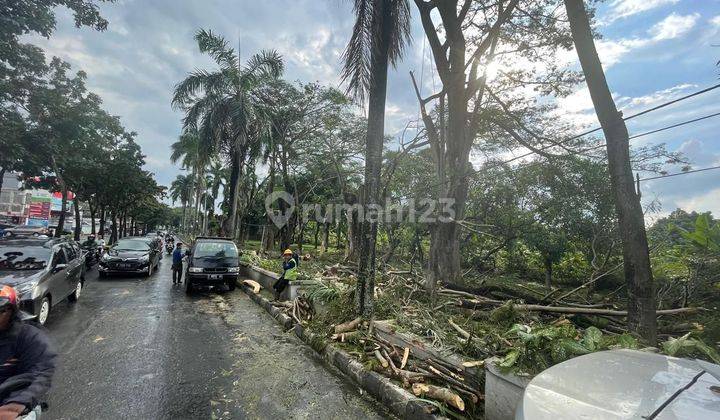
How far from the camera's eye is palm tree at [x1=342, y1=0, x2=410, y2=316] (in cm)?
689

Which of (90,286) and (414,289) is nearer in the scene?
(414,289)

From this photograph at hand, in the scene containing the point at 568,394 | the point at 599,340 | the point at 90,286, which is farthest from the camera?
the point at 90,286

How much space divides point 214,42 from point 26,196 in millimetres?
64049

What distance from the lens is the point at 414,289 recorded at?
333 inches

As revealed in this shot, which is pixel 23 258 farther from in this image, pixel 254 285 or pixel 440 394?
pixel 440 394

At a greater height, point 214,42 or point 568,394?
point 214,42

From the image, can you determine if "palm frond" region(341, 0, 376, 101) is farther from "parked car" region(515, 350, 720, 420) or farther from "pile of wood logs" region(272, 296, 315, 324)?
"parked car" region(515, 350, 720, 420)

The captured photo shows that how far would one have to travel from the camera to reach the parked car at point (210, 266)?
36.0 ft

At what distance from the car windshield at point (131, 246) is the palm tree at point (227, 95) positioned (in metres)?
5.93

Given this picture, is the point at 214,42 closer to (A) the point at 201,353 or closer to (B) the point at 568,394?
(A) the point at 201,353

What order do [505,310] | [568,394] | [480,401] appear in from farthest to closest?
[505,310] → [480,401] → [568,394]

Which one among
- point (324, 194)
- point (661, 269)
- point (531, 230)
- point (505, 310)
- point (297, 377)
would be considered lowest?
point (297, 377)

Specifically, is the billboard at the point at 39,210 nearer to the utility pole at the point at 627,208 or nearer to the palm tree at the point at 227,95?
the palm tree at the point at 227,95

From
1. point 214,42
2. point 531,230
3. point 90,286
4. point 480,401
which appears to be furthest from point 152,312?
point 214,42
